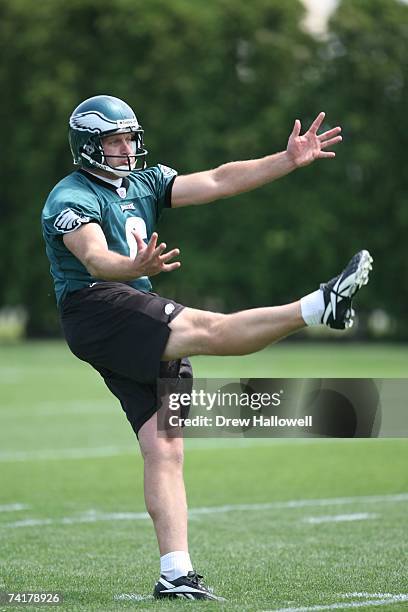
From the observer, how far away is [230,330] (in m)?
5.29

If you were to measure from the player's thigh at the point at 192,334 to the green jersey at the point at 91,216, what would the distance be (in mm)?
476

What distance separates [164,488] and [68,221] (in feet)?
4.25

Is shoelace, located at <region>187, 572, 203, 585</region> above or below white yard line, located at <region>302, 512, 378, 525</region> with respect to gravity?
above

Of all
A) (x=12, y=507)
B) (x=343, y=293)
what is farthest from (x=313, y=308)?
(x=12, y=507)

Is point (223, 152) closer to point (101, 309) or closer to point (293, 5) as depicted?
point (293, 5)

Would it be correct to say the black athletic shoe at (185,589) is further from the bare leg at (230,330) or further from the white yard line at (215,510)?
the white yard line at (215,510)

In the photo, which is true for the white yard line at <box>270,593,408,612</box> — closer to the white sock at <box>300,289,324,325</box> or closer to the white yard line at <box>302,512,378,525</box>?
the white sock at <box>300,289,324,325</box>

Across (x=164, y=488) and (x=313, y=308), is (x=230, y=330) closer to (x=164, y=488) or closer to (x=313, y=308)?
(x=313, y=308)

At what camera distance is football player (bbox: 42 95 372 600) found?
17.0 ft

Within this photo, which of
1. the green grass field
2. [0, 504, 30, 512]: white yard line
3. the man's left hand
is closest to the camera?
the green grass field

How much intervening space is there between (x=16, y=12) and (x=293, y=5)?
936 centimetres

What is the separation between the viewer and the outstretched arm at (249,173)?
6.12 meters

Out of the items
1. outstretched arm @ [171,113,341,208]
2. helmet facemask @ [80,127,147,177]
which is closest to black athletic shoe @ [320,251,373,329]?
outstretched arm @ [171,113,341,208]

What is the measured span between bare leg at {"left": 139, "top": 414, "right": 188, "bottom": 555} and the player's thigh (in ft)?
1.34
